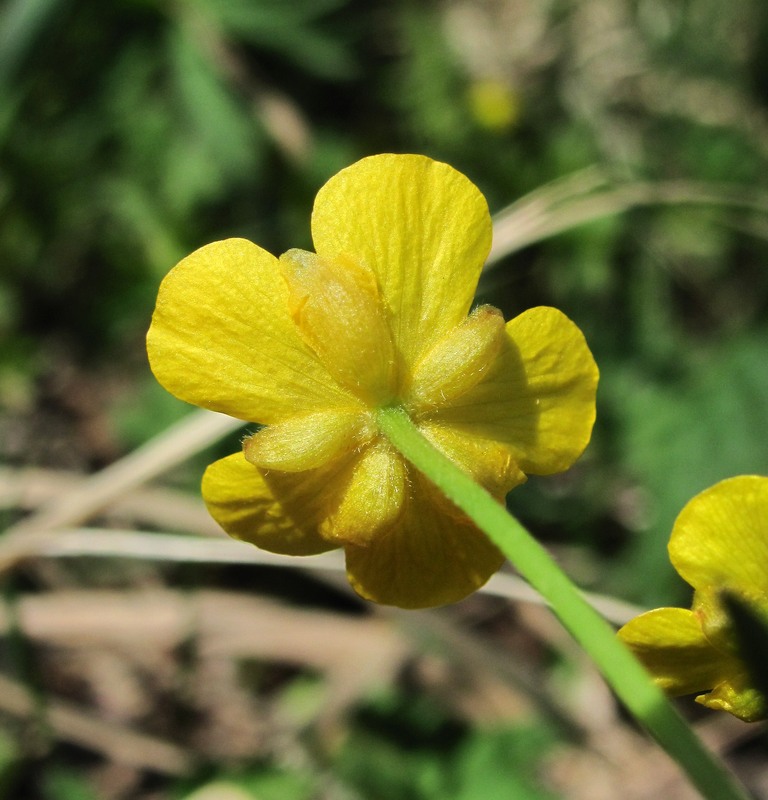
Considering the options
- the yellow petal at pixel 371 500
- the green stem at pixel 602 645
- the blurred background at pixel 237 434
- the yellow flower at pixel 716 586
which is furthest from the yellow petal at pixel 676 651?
the blurred background at pixel 237 434

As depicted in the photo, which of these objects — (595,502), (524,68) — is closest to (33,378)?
(595,502)

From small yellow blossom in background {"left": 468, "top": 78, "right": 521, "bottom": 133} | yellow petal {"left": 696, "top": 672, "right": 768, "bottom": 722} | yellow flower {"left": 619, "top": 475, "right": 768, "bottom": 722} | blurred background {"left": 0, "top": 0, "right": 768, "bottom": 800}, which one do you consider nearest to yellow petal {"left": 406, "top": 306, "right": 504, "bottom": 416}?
yellow flower {"left": 619, "top": 475, "right": 768, "bottom": 722}

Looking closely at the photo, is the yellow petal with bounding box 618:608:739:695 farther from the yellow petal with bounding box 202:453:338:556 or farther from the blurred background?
the blurred background

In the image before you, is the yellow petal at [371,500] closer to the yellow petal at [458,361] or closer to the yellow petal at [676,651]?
the yellow petal at [458,361]

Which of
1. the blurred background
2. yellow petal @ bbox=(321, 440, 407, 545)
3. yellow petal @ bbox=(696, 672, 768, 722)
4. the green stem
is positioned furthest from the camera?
the blurred background

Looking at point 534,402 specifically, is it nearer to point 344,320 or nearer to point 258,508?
point 344,320

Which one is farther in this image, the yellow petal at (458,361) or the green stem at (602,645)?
the yellow petal at (458,361)

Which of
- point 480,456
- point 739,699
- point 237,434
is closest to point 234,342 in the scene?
point 480,456
